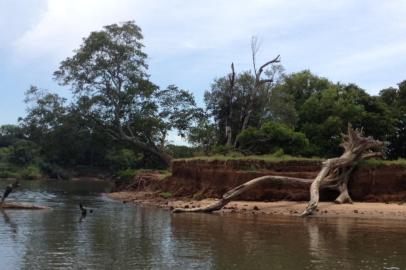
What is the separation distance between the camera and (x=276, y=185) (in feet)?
112

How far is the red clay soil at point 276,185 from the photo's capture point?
33750 millimetres

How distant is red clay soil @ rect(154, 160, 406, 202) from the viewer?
3375 centimetres

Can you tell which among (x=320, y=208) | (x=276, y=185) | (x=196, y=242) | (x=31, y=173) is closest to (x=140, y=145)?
(x=276, y=185)

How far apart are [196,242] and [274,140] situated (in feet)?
85.8

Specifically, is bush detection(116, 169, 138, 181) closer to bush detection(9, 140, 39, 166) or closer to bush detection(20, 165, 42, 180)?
bush detection(20, 165, 42, 180)

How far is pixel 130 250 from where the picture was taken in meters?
18.0

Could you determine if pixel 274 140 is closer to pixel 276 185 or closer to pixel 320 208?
pixel 276 185

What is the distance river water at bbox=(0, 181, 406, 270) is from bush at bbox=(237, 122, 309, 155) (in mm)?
16579

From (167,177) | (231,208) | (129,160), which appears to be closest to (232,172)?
(231,208)

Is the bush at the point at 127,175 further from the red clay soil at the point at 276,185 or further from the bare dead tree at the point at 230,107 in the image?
the red clay soil at the point at 276,185

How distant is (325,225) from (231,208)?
7.73 m

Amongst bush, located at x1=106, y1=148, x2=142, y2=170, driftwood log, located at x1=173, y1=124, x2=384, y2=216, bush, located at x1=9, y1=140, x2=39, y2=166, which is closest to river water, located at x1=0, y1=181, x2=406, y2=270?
driftwood log, located at x1=173, y1=124, x2=384, y2=216

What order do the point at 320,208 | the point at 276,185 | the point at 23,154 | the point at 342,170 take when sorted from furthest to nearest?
the point at 23,154, the point at 276,185, the point at 342,170, the point at 320,208

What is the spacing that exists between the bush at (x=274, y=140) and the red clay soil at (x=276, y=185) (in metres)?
7.83
